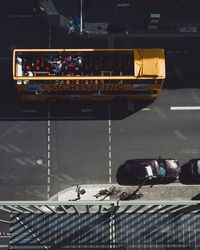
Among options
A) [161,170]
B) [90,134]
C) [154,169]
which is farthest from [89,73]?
[161,170]

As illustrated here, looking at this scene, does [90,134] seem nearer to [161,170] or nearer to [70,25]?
[161,170]

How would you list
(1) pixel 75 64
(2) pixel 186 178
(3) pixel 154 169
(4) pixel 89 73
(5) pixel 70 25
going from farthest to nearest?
(5) pixel 70 25
(2) pixel 186 178
(3) pixel 154 169
(4) pixel 89 73
(1) pixel 75 64

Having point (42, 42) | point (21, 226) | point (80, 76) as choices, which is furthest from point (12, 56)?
point (21, 226)

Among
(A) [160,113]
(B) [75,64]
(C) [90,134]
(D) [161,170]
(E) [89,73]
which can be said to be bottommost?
(D) [161,170]

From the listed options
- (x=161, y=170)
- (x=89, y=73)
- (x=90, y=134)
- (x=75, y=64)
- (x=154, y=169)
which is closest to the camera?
(x=75, y=64)

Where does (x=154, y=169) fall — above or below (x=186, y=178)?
above

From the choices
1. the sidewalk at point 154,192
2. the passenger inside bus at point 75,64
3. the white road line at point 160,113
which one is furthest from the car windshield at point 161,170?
the passenger inside bus at point 75,64

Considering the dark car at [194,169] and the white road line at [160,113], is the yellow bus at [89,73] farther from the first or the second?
the dark car at [194,169]

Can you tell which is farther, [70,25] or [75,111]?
[70,25]
